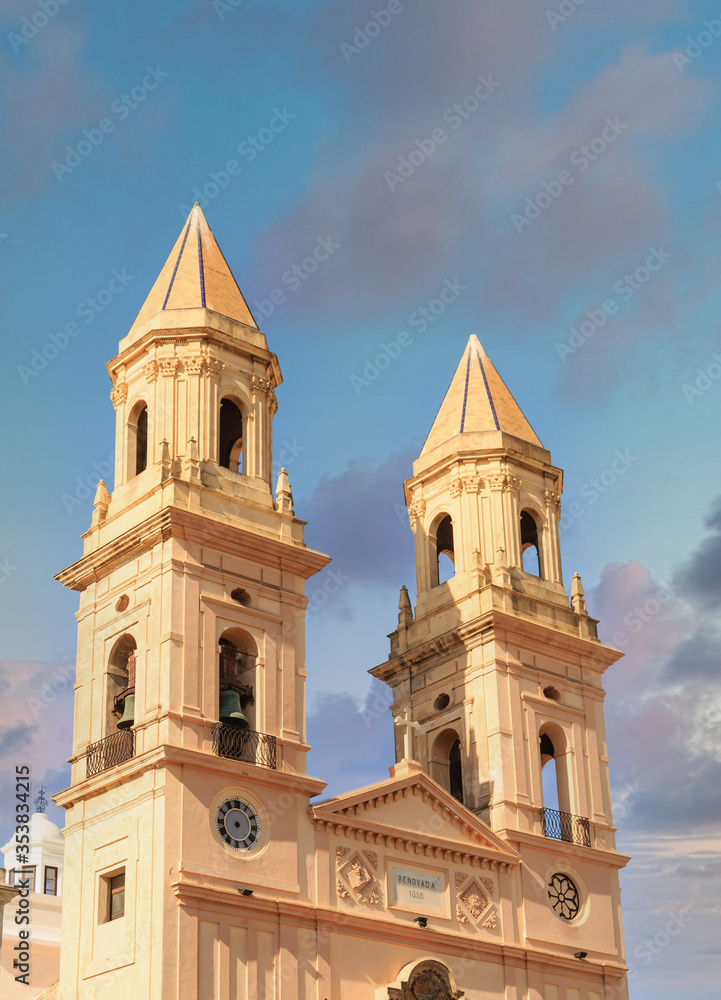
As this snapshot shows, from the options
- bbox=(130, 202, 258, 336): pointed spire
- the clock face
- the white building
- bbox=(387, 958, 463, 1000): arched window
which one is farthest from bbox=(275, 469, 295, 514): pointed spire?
the white building

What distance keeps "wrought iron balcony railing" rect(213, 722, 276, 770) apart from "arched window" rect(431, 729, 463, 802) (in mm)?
8545

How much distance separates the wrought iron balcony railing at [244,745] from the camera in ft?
115

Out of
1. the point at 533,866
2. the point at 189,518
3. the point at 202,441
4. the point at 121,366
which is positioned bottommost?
the point at 533,866

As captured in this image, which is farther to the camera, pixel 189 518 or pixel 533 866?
pixel 533 866

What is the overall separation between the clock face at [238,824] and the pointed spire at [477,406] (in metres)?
15.4

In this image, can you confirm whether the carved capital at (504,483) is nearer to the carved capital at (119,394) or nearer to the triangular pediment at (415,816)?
the triangular pediment at (415,816)

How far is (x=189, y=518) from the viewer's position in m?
36.3

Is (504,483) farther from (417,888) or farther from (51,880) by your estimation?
(51,880)

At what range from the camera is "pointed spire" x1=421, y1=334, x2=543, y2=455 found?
1847 inches

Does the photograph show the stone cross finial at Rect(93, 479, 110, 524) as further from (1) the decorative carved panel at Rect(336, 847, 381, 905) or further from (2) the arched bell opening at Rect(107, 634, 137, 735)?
(1) the decorative carved panel at Rect(336, 847, 381, 905)

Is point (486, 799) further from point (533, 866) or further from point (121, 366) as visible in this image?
point (121, 366)

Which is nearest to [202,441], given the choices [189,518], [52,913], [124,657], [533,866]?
[189,518]

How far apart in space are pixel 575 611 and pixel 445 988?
12.4 m

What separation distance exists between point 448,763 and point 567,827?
397 cm
